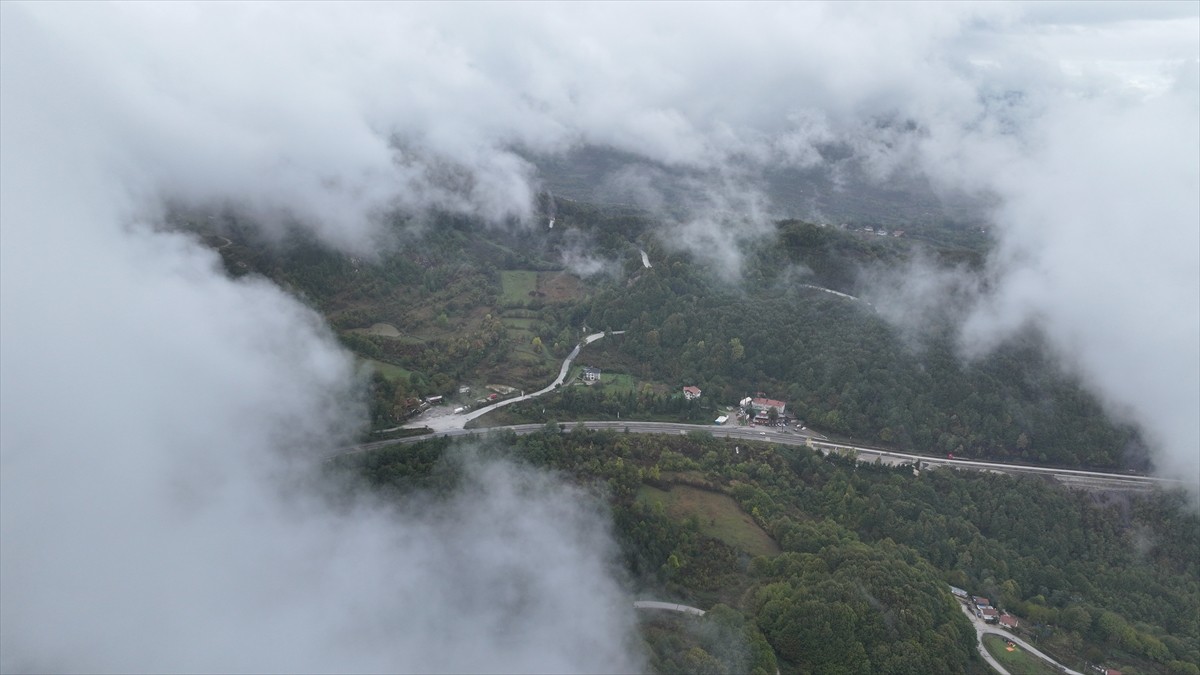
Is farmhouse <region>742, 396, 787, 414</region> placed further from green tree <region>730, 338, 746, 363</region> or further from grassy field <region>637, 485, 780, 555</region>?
grassy field <region>637, 485, 780, 555</region>

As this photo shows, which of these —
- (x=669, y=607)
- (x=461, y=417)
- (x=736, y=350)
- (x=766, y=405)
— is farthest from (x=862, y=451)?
(x=461, y=417)

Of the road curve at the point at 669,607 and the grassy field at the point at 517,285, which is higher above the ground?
the grassy field at the point at 517,285

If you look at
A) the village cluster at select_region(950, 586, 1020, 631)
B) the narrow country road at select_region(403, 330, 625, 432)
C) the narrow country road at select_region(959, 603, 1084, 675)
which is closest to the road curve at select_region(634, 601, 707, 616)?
the narrow country road at select_region(959, 603, 1084, 675)

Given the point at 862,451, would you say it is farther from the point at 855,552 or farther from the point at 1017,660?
the point at 1017,660

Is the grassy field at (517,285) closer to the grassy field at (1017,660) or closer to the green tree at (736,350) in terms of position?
the green tree at (736,350)

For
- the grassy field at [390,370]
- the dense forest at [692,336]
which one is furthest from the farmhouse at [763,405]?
the grassy field at [390,370]

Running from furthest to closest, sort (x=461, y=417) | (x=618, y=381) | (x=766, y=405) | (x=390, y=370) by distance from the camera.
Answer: (x=618, y=381)
(x=766, y=405)
(x=390, y=370)
(x=461, y=417)

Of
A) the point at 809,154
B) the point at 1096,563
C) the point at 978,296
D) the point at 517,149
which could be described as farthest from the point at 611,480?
the point at 809,154
